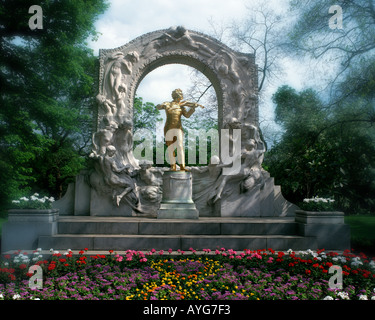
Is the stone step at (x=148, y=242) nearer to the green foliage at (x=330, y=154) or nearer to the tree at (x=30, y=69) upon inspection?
the green foliage at (x=330, y=154)

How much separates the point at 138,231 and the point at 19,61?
6651 mm

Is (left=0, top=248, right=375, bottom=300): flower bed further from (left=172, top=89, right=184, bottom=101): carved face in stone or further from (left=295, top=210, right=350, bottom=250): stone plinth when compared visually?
(left=172, top=89, right=184, bottom=101): carved face in stone

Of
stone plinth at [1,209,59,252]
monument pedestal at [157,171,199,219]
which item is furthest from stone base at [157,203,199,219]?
stone plinth at [1,209,59,252]

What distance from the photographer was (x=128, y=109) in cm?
980

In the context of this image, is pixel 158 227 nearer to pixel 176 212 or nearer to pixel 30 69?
pixel 176 212

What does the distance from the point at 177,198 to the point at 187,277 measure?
3.64m

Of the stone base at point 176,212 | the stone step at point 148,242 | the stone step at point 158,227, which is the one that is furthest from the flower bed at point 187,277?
the stone base at point 176,212

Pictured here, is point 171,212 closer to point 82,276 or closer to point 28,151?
point 82,276

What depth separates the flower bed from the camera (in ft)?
14.0

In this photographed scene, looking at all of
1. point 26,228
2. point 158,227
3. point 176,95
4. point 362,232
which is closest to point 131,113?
point 176,95

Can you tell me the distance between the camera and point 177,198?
8.35m

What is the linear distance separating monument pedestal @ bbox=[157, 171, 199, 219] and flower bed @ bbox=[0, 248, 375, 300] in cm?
205

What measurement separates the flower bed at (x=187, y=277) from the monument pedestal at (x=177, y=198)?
205 centimetres
